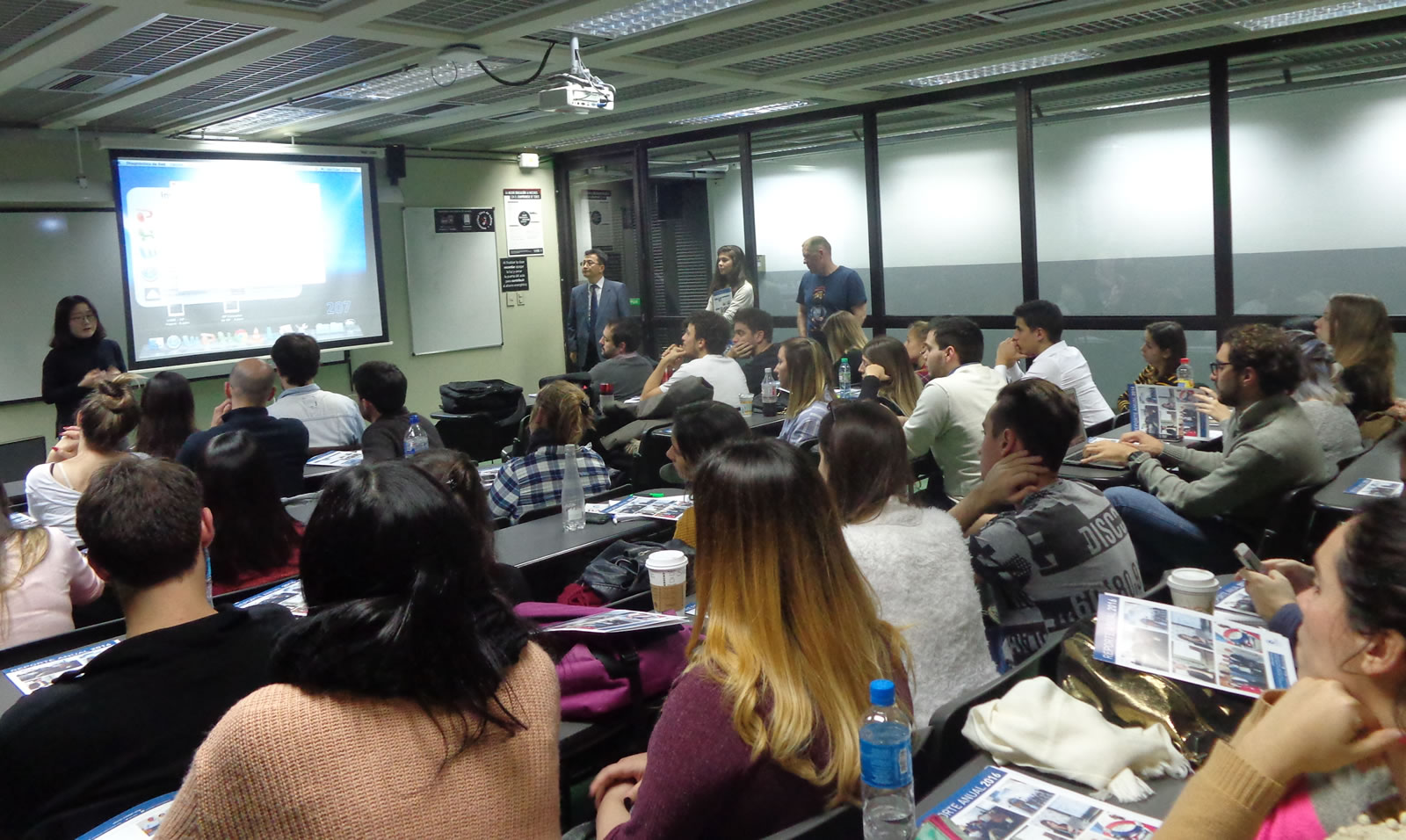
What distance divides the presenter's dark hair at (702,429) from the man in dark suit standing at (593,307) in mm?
5886

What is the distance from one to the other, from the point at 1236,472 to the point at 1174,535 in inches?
12.3

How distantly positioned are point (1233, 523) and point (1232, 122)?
3.78 m

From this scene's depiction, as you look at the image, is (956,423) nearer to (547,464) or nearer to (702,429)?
(702,429)

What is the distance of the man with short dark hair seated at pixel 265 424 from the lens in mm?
4066

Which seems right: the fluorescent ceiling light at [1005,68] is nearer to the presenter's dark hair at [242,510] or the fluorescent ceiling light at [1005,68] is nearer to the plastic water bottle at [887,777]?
the presenter's dark hair at [242,510]

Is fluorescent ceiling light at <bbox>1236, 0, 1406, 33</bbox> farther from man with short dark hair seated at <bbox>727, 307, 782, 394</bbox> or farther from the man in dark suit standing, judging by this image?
the man in dark suit standing


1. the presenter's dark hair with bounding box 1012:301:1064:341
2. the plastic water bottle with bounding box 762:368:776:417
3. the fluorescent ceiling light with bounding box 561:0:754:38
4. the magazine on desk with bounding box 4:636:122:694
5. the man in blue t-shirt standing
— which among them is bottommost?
the magazine on desk with bounding box 4:636:122:694

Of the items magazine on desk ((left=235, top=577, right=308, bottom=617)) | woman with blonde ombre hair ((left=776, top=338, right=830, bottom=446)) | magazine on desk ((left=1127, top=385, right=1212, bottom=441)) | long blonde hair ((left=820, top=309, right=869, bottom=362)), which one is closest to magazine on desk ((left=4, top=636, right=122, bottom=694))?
magazine on desk ((left=235, top=577, right=308, bottom=617))

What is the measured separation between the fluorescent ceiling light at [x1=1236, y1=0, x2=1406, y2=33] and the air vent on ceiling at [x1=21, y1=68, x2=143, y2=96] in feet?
19.6

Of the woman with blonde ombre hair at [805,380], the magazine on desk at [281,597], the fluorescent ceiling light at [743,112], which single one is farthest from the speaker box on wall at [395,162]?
the magazine on desk at [281,597]

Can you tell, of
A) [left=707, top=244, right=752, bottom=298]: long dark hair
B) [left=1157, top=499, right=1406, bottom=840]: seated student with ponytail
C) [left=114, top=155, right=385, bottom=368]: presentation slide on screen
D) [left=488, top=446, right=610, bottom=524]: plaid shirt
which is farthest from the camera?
[left=707, top=244, right=752, bottom=298]: long dark hair

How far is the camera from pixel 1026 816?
4.69ft

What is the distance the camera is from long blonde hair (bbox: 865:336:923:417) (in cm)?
499

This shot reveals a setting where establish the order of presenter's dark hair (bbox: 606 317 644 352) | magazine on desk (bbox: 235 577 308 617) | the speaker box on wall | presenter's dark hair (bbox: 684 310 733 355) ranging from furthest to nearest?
the speaker box on wall, presenter's dark hair (bbox: 606 317 644 352), presenter's dark hair (bbox: 684 310 733 355), magazine on desk (bbox: 235 577 308 617)
